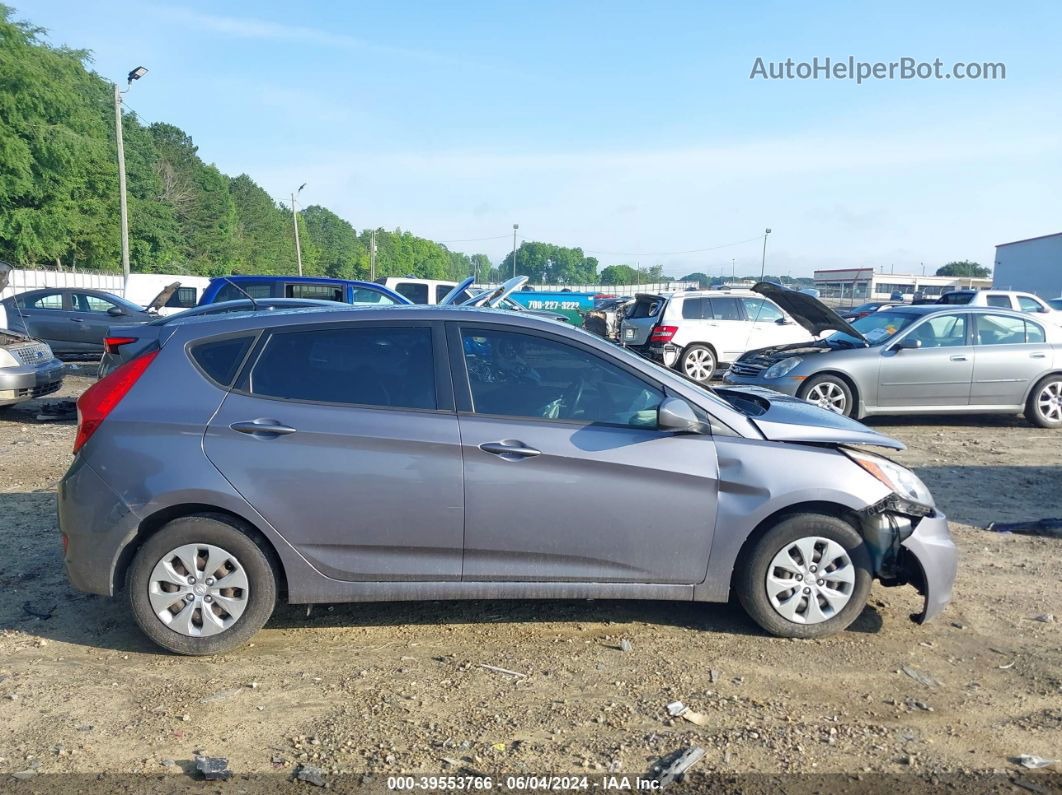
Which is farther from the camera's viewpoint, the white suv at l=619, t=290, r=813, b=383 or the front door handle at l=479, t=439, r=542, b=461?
the white suv at l=619, t=290, r=813, b=383

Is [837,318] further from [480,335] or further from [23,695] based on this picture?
[23,695]

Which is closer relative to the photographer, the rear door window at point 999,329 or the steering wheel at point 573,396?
the steering wheel at point 573,396

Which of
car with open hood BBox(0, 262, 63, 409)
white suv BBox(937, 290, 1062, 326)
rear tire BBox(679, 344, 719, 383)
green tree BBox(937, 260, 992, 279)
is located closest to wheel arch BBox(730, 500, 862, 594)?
car with open hood BBox(0, 262, 63, 409)

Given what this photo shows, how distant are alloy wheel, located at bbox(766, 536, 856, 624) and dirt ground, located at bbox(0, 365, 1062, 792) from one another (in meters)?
0.18

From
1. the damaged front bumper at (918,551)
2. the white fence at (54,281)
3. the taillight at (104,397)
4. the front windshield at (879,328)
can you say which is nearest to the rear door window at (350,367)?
the taillight at (104,397)

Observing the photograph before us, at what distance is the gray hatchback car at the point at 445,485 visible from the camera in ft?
13.2

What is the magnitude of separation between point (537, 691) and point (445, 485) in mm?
1044

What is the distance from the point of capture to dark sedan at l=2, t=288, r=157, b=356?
16.0 metres

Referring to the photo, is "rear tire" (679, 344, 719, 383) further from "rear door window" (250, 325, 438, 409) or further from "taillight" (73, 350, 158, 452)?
"taillight" (73, 350, 158, 452)

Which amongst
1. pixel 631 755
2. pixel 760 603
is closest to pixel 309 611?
pixel 631 755

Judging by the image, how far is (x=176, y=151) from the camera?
83.7 m

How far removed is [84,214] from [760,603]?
59.3m

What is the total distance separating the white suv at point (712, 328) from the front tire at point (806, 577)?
11.9 metres

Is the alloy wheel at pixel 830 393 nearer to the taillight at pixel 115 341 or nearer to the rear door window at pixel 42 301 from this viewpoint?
the taillight at pixel 115 341
